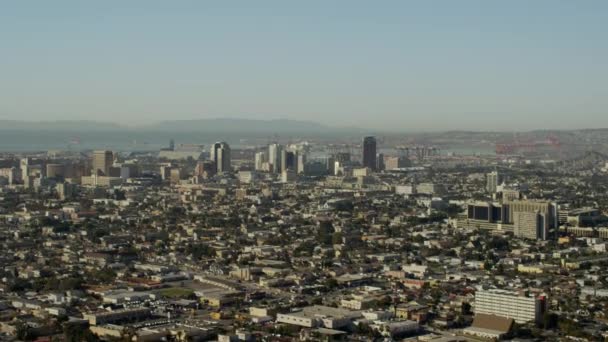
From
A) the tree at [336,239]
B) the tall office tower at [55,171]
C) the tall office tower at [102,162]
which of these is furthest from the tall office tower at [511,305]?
the tall office tower at [102,162]

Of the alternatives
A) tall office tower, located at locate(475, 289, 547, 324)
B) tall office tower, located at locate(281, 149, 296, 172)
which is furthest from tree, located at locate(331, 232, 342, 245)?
tall office tower, located at locate(281, 149, 296, 172)

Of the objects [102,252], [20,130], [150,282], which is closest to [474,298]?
[150,282]

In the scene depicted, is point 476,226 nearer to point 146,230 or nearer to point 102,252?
point 146,230

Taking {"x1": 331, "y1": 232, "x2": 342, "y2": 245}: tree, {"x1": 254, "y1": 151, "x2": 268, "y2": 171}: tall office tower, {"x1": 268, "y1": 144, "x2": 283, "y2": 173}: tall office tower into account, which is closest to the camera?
{"x1": 331, "y1": 232, "x2": 342, "y2": 245}: tree

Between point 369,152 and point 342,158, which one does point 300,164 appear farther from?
point 369,152

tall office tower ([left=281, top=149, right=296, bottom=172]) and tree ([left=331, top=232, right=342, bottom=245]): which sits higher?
tall office tower ([left=281, top=149, right=296, bottom=172])

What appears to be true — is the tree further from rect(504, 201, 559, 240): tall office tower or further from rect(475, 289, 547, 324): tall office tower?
rect(475, 289, 547, 324): tall office tower

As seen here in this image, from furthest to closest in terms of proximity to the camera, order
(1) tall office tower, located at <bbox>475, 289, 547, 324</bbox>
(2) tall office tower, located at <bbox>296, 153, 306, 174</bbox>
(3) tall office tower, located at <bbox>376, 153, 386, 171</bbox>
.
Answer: (3) tall office tower, located at <bbox>376, 153, 386, 171</bbox> < (2) tall office tower, located at <bbox>296, 153, 306, 174</bbox> < (1) tall office tower, located at <bbox>475, 289, 547, 324</bbox>

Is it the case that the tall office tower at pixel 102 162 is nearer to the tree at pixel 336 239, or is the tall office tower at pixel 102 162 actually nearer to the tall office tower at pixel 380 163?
the tall office tower at pixel 380 163

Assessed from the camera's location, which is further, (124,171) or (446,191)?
(124,171)
